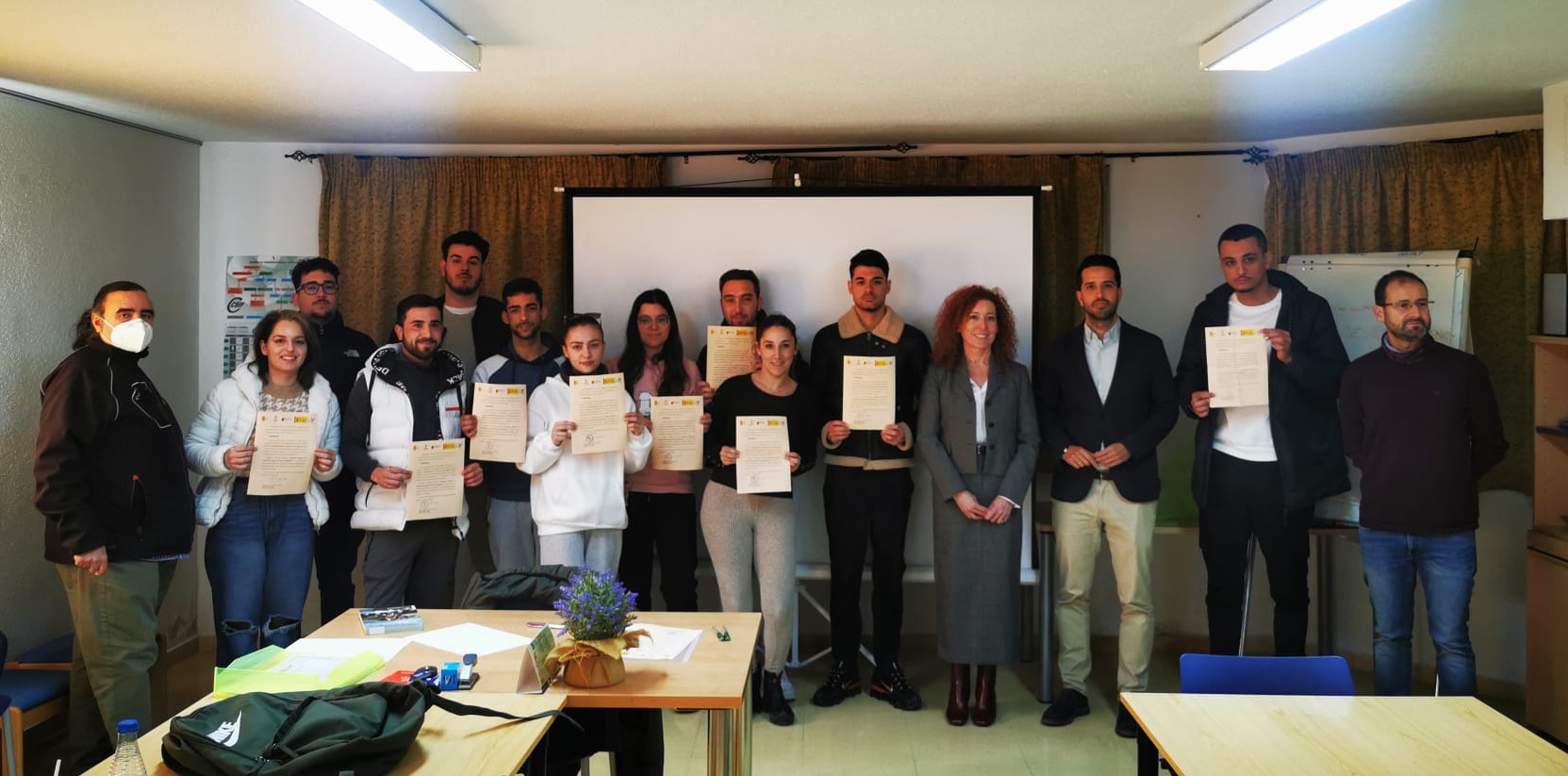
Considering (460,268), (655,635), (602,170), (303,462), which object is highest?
(602,170)

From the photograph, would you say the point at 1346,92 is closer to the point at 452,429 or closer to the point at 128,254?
the point at 452,429

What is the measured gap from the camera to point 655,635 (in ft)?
9.52

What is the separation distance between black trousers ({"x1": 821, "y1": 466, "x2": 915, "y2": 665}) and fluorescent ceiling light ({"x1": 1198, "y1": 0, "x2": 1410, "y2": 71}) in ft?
6.52

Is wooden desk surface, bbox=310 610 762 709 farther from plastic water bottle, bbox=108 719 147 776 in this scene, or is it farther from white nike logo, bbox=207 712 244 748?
plastic water bottle, bbox=108 719 147 776

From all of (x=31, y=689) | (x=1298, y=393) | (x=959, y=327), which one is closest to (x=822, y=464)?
(x=959, y=327)

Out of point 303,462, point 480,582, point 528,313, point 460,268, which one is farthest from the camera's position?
point 460,268

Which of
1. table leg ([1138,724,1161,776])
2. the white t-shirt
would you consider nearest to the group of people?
the white t-shirt

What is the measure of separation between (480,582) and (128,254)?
290 cm

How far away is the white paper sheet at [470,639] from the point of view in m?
2.77

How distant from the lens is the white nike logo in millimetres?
1895

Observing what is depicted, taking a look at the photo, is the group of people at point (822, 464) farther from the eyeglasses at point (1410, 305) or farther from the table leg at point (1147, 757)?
the table leg at point (1147, 757)

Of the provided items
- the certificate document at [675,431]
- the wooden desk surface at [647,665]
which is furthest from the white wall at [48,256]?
the certificate document at [675,431]

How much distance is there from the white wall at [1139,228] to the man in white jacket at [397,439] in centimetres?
141

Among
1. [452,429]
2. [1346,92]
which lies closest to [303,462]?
[452,429]
